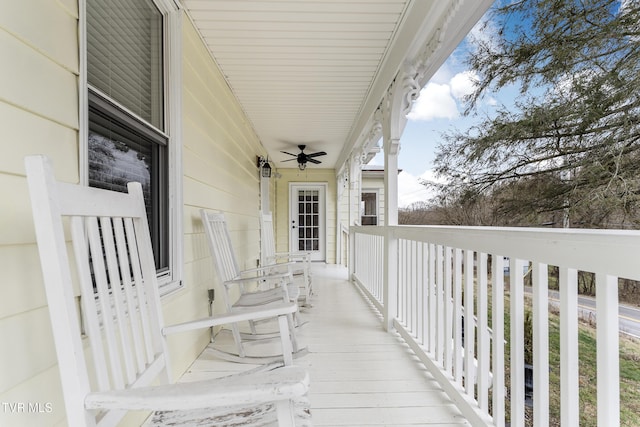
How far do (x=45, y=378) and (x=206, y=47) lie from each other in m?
2.40

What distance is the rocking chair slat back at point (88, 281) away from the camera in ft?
2.48

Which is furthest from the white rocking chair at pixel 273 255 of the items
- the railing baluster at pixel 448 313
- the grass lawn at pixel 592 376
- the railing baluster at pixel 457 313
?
the grass lawn at pixel 592 376

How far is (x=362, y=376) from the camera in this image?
2.00 metres

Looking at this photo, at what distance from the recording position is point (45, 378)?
3.15 feet

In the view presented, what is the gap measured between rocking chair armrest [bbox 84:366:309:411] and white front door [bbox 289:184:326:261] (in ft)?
22.9

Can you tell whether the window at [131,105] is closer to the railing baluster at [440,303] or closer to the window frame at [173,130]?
the window frame at [173,130]

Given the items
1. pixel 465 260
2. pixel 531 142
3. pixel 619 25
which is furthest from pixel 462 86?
pixel 465 260

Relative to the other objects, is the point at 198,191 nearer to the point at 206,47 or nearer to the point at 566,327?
the point at 206,47

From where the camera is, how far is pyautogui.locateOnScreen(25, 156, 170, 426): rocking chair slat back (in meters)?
0.75

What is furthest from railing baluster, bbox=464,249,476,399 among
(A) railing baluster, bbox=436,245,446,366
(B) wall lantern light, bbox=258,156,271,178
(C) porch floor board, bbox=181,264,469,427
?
(B) wall lantern light, bbox=258,156,271,178

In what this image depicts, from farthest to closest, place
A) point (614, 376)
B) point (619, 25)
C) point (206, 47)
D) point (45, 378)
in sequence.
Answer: point (206, 47) < point (619, 25) < point (45, 378) < point (614, 376)

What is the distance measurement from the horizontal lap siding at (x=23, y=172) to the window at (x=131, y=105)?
0.69ft

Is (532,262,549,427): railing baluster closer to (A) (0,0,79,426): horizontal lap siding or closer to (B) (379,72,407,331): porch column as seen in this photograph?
(A) (0,0,79,426): horizontal lap siding

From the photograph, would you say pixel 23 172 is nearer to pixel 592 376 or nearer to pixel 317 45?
pixel 317 45
